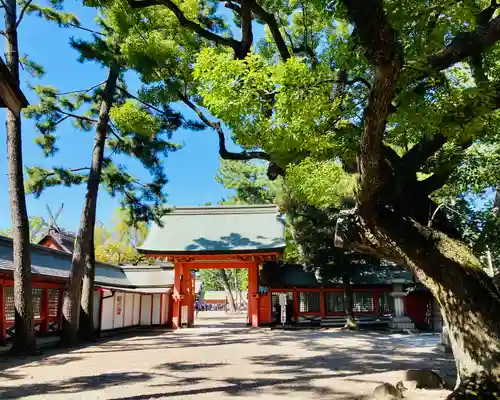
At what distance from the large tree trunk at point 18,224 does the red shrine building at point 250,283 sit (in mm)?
5937

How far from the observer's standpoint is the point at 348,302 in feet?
63.8

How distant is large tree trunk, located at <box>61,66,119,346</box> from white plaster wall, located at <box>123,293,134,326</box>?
4914 millimetres

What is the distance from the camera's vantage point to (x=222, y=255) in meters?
19.5

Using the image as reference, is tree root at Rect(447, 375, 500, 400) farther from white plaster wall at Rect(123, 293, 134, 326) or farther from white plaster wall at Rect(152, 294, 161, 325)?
white plaster wall at Rect(152, 294, 161, 325)

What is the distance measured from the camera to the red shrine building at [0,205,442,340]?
18906 millimetres

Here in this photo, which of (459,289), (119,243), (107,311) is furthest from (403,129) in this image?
(119,243)

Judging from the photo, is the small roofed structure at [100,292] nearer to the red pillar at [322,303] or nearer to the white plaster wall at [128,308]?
the white plaster wall at [128,308]

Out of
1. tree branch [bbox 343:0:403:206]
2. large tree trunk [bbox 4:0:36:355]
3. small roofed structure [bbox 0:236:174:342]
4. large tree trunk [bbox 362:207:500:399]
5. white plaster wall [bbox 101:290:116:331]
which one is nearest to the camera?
tree branch [bbox 343:0:403:206]

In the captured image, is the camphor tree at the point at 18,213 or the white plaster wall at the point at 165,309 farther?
the white plaster wall at the point at 165,309

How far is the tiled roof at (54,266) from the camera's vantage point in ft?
43.3

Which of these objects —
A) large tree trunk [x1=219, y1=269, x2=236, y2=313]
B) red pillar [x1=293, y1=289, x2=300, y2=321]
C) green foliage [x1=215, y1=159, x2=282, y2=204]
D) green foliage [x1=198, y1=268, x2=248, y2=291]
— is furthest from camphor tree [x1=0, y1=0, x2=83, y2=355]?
green foliage [x1=198, y1=268, x2=248, y2=291]

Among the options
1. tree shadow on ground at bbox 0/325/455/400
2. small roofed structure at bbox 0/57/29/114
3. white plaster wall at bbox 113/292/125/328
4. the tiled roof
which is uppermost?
small roofed structure at bbox 0/57/29/114

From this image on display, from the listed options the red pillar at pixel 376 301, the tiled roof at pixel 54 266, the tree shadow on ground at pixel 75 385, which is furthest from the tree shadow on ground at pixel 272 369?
the red pillar at pixel 376 301

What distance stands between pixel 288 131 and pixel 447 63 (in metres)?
2.17
